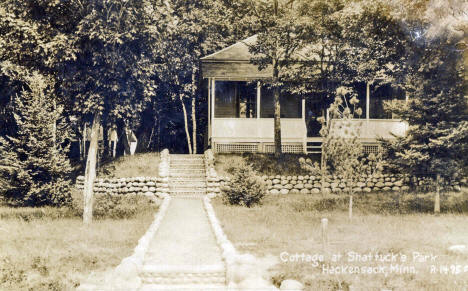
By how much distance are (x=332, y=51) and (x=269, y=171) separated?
6.43 m

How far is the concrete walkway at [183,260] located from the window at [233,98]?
13.7 metres

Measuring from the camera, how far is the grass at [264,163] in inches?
812

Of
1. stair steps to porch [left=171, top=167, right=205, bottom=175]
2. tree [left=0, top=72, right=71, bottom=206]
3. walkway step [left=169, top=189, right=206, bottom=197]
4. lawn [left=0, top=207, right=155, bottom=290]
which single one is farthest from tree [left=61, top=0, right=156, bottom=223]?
stair steps to porch [left=171, top=167, right=205, bottom=175]

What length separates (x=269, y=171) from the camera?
20594 mm

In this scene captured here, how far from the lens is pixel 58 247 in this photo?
380 inches

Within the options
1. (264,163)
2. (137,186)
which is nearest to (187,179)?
(137,186)

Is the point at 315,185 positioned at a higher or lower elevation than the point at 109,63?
lower

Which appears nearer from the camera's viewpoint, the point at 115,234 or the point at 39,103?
the point at 115,234

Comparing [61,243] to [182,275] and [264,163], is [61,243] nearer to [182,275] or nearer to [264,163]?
[182,275]

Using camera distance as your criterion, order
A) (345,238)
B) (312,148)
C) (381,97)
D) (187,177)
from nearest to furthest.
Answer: (345,238) < (187,177) < (312,148) < (381,97)

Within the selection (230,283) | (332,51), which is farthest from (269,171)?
(230,283)

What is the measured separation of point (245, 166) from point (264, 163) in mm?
4683

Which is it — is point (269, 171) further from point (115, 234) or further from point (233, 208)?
point (115, 234)

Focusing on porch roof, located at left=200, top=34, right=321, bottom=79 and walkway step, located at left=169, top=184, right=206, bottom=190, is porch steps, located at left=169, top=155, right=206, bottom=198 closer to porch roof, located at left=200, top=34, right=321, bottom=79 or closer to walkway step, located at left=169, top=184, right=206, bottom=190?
walkway step, located at left=169, top=184, right=206, bottom=190
